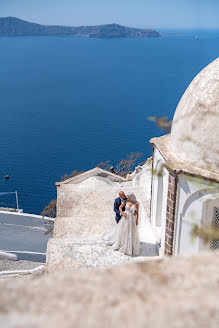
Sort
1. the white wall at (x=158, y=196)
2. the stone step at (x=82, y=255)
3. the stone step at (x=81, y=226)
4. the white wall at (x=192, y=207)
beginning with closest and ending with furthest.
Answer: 1. the white wall at (x=192, y=207)
2. the stone step at (x=82, y=255)
3. the white wall at (x=158, y=196)
4. the stone step at (x=81, y=226)

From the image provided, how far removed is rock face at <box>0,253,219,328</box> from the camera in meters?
1.31

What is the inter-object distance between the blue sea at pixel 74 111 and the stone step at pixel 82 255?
3448 centimetres

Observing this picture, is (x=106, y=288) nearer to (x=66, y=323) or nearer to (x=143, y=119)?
(x=66, y=323)

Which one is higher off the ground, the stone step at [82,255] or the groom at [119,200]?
the groom at [119,200]

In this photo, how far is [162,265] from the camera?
66.5 inches

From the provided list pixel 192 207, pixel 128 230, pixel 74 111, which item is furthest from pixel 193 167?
pixel 74 111

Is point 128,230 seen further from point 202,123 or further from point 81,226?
point 202,123

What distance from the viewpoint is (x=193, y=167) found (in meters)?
7.25

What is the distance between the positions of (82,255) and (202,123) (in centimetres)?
372

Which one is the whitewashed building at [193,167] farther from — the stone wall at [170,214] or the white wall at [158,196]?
the white wall at [158,196]

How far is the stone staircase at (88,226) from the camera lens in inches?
331

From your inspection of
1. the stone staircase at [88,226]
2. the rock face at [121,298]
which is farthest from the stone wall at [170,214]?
the rock face at [121,298]

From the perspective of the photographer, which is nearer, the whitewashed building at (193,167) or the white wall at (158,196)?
the whitewashed building at (193,167)

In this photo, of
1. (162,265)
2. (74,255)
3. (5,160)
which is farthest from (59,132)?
(162,265)
